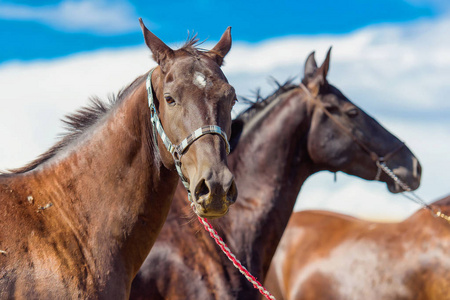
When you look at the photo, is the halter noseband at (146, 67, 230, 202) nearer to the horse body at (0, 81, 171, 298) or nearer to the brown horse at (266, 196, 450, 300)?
the horse body at (0, 81, 171, 298)

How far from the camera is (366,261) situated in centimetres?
690

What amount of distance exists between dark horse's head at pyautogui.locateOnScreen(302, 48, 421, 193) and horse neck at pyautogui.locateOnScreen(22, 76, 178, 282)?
250 centimetres

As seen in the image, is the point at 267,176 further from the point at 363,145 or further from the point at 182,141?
the point at 182,141

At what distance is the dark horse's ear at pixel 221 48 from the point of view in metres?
3.67

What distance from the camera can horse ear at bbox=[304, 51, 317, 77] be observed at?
19.7 ft

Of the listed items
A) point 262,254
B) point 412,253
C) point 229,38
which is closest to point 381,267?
point 412,253

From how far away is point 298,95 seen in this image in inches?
227

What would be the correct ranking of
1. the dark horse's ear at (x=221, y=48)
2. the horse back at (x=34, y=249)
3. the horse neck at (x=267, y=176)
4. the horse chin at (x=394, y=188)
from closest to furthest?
the horse back at (x=34, y=249) < the dark horse's ear at (x=221, y=48) < the horse neck at (x=267, y=176) < the horse chin at (x=394, y=188)

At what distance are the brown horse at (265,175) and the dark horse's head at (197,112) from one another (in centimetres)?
169

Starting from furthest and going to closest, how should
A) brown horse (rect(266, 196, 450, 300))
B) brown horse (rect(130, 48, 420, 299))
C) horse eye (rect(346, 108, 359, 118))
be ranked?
1. brown horse (rect(266, 196, 450, 300))
2. horse eye (rect(346, 108, 359, 118))
3. brown horse (rect(130, 48, 420, 299))

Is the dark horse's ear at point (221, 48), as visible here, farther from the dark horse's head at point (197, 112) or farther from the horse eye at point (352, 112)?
the horse eye at point (352, 112)

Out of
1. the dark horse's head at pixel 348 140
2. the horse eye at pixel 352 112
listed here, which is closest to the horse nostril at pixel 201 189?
the dark horse's head at pixel 348 140

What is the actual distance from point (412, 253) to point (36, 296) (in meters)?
4.92

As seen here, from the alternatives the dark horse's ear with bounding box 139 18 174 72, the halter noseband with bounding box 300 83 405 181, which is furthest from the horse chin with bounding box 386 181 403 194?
the dark horse's ear with bounding box 139 18 174 72
